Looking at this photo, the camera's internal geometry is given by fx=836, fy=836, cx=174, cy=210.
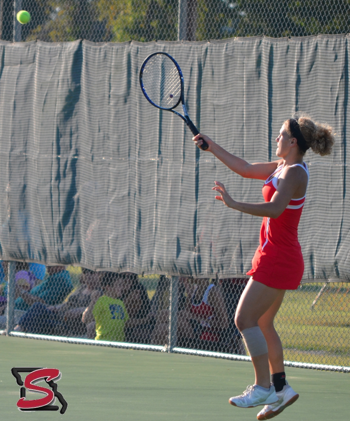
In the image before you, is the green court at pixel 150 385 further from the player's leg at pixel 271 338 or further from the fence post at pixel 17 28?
the fence post at pixel 17 28

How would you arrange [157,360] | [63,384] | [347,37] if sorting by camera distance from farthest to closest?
[157,360] < [347,37] < [63,384]

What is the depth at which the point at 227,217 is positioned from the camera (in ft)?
21.9

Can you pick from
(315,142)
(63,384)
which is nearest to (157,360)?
(63,384)

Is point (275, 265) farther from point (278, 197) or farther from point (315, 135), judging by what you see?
point (315, 135)

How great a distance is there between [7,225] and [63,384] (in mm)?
2810

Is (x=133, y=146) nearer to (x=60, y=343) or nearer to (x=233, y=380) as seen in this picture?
(x=60, y=343)

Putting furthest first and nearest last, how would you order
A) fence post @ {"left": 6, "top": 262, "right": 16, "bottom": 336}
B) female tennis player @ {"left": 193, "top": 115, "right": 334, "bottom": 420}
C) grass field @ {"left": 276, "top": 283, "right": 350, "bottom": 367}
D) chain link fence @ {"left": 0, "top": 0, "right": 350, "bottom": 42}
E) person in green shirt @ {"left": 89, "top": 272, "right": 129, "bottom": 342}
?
fence post @ {"left": 6, "top": 262, "right": 16, "bottom": 336} < chain link fence @ {"left": 0, "top": 0, "right": 350, "bottom": 42} < grass field @ {"left": 276, "top": 283, "right": 350, "bottom": 367} < person in green shirt @ {"left": 89, "top": 272, "right": 129, "bottom": 342} < female tennis player @ {"left": 193, "top": 115, "right": 334, "bottom": 420}

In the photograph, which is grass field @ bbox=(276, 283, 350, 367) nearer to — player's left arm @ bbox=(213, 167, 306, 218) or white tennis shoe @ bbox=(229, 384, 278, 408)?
white tennis shoe @ bbox=(229, 384, 278, 408)

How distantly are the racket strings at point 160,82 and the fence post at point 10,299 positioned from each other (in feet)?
9.11

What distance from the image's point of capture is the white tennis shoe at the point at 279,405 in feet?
13.9

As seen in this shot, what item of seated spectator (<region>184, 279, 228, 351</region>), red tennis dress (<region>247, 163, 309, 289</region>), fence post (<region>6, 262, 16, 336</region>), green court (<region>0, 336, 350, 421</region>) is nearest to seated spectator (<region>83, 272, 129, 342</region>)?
green court (<region>0, 336, 350, 421</region>)

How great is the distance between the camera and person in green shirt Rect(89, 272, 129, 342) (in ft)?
23.6

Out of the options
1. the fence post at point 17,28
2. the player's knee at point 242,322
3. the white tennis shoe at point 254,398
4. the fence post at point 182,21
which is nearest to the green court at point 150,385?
the white tennis shoe at point 254,398

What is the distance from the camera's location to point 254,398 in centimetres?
420
